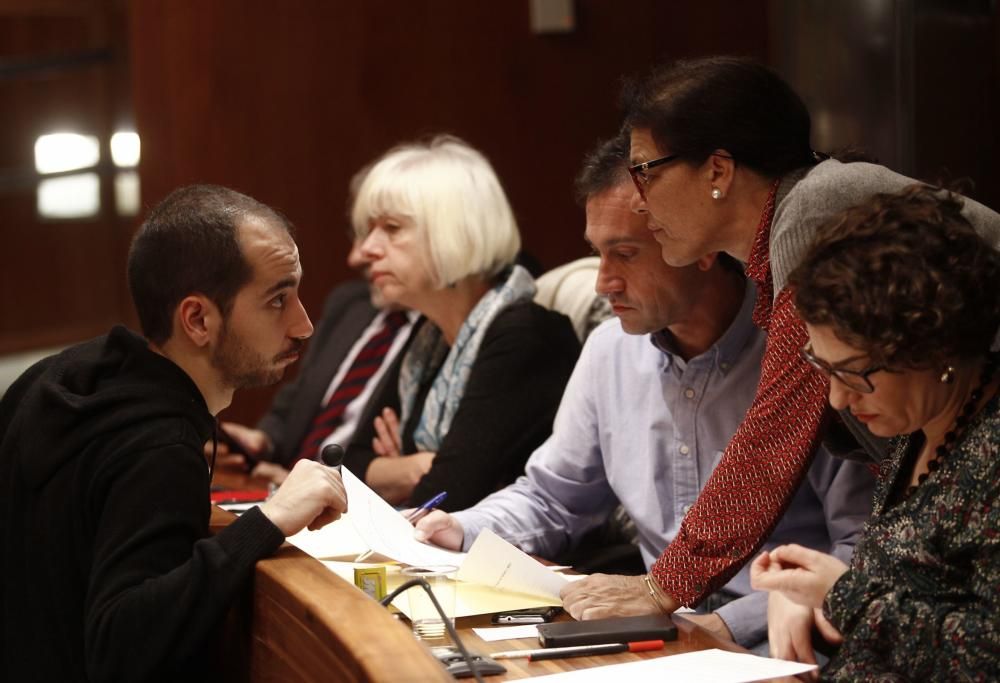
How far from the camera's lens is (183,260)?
212 centimetres

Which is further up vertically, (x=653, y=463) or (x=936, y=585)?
(x=936, y=585)

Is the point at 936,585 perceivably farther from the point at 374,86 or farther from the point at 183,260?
the point at 374,86

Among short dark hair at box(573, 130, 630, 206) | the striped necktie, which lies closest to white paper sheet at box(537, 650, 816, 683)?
short dark hair at box(573, 130, 630, 206)

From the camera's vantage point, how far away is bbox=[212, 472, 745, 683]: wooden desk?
145 cm

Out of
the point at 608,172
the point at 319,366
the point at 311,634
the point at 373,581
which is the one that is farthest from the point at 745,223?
the point at 319,366

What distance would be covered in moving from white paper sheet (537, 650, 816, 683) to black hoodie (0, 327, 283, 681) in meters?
0.51

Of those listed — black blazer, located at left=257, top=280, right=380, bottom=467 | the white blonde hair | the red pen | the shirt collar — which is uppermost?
the white blonde hair

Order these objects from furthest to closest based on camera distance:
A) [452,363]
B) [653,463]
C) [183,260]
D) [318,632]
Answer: [452,363]
[653,463]
[183,260]
[318,632]

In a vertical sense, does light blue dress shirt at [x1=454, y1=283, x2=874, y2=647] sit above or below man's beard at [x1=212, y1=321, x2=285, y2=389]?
below

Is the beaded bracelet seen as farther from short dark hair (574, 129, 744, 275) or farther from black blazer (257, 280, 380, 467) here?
black blazer (257, 280, 380, 467)

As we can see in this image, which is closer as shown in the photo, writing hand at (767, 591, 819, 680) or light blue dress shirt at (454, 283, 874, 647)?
writing hand at (767, 591, 819, 680)

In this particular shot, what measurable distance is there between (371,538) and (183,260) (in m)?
0.53

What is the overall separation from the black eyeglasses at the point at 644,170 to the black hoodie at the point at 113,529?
0.78 meters

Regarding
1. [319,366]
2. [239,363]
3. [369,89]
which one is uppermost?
[369,89]
